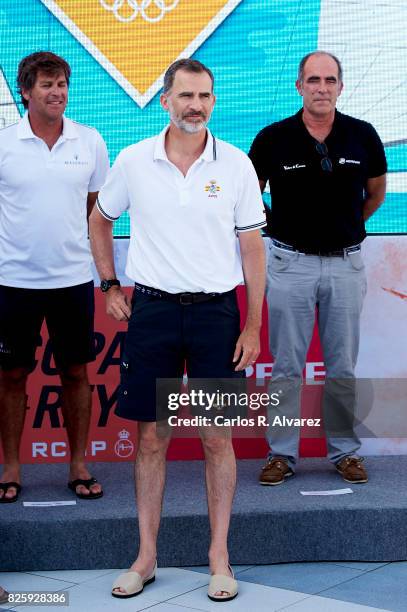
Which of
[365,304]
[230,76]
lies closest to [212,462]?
[365,304]

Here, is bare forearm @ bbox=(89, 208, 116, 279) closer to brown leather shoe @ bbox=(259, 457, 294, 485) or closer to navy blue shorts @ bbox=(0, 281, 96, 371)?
navy blue shorts @ bbox=(0, 281, 96, 371)

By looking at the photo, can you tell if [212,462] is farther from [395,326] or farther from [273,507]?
[395,326]

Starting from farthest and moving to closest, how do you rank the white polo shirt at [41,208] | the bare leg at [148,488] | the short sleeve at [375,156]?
the short sleeve at [375,156], the white polo shirt at [41,208], the bare leg at [148,488]

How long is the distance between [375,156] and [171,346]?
4.46 feet

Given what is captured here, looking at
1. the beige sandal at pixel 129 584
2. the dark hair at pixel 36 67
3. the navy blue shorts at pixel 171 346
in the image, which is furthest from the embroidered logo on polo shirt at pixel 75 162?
the beige sandal at pixel 129 584

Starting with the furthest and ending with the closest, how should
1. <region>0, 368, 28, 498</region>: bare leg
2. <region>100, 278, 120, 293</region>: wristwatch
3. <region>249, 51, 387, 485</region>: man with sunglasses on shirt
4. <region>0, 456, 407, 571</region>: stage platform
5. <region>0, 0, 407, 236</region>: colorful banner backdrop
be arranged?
<region>0, 0, 407, 236</region>: colorful banner backdrop → <region>249, 51, 387, 485</region>: man with sunglasses on shirt → <region>0, 368, 28, 498</region>: bare leg → <region>0, 456, 407, 571</region>: stage platform → <region>100, 278, 120, 293</region>: wristwatch

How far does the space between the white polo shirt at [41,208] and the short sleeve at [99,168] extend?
7 centimetres

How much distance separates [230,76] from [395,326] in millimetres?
1334

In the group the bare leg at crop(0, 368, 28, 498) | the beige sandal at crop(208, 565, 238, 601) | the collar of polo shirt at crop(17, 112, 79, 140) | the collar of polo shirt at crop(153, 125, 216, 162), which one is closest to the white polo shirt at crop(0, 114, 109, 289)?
the collar of polo shirt at crop(17, 112, 79, 140)

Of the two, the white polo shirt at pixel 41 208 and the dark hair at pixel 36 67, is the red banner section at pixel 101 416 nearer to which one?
the white polo shirt at pixel 41 208

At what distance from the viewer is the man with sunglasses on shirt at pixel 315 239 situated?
3854 millimetres

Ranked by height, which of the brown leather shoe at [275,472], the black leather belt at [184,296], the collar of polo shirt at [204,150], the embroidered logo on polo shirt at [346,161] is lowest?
the brown leather shoe at [275,472]

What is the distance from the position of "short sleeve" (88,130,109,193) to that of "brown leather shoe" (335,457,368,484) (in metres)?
1.43

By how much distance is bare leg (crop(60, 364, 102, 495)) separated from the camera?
150 inches
